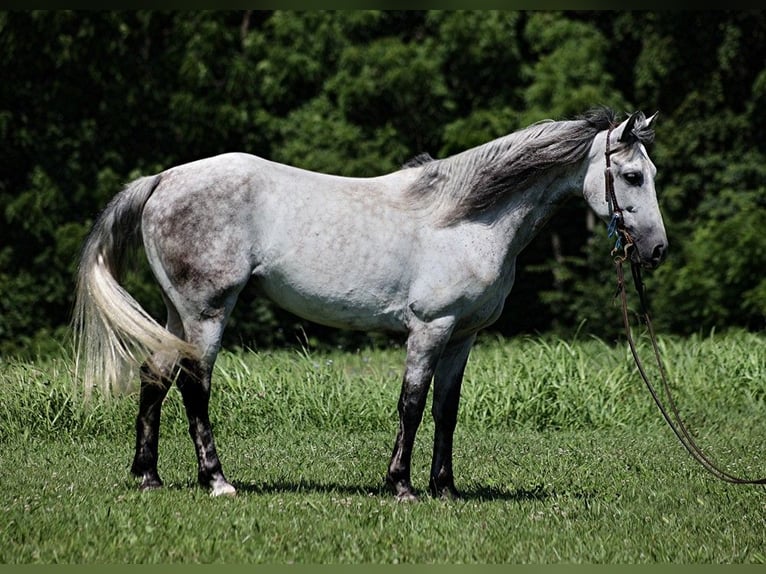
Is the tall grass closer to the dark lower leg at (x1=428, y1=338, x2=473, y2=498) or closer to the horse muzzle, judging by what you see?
the dark lower leg at (x1=428, y1=338, x2=473, y2=498)

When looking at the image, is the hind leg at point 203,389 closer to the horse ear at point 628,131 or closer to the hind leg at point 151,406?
the hind leg at point 151,406

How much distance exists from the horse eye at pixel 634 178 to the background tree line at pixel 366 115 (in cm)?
1150

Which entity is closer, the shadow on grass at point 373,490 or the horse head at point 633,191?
the horse head at point 633,191

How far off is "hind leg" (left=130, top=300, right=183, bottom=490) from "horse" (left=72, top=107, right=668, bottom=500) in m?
0.02

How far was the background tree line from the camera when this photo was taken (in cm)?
1752

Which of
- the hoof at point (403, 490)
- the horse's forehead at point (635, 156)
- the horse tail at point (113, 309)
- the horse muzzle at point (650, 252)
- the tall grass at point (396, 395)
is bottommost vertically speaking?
the tall grass at point (396, 395)

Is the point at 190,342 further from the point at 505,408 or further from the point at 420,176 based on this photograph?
the point at 505,408

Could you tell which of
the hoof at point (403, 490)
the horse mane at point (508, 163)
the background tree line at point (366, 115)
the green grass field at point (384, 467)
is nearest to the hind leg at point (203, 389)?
the green grass field at point (384, 467)

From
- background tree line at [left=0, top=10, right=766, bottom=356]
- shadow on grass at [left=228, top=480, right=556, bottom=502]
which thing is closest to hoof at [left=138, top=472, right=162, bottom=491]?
shadow on grass at [left=228, top=480, right=556, bottom=502]

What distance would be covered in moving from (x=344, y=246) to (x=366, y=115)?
1403 centimetres

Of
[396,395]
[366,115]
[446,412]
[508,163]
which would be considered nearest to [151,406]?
[446,412]

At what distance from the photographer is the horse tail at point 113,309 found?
5.74 m

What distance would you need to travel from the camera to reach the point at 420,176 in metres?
6.17

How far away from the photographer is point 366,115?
1961cm
